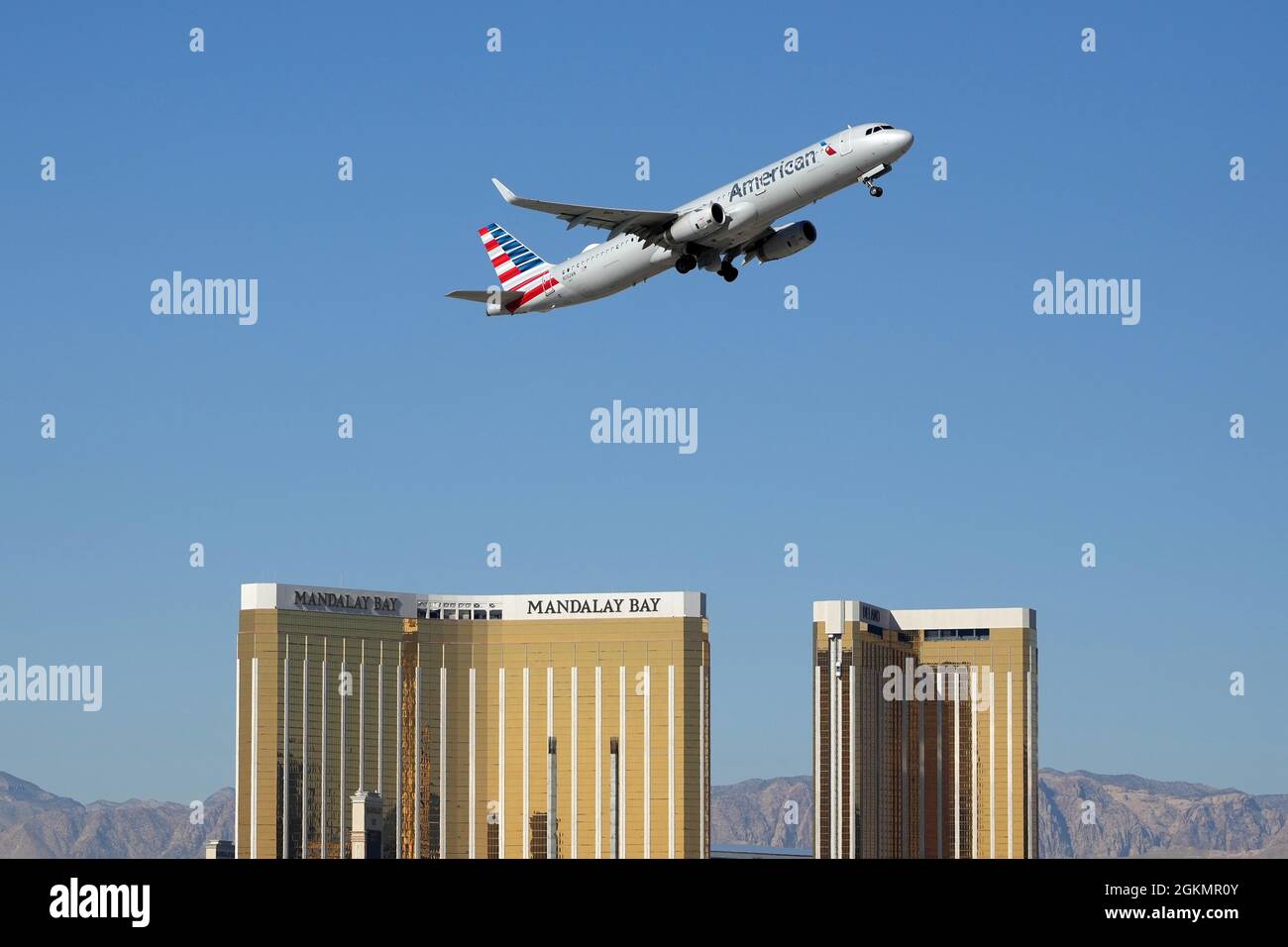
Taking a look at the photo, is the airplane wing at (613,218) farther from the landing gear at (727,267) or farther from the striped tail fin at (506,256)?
the striped tail fin at (506,256)

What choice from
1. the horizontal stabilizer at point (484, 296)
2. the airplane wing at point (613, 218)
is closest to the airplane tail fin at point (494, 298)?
the horizontal stabilizer at point (484, 296)

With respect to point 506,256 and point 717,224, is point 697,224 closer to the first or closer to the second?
point 717,224

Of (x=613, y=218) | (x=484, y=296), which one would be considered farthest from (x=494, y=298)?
(x=613, y=218)

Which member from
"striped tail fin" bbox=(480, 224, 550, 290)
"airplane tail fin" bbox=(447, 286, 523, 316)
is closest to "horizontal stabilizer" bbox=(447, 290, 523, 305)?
"airplane tail fin" bbox=(447, 286, 523, 316)

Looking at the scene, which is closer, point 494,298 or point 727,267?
point 727,267
